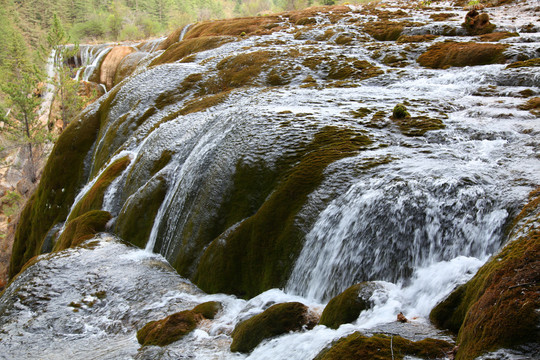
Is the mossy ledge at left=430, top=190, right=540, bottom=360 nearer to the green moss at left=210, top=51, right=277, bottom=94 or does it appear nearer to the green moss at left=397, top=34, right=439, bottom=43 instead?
the green moss at left=210, top=51, right=277, bottom=94

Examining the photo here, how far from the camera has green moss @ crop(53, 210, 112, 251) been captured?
15438 mm

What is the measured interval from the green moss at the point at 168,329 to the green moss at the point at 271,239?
69.5 inches

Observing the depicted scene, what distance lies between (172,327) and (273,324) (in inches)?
93.5

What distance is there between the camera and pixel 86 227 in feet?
51.9

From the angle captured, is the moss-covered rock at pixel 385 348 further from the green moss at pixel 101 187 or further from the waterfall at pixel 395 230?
the green moss at pixel 101 187

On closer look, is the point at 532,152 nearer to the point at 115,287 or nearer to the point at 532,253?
the point at 532,253

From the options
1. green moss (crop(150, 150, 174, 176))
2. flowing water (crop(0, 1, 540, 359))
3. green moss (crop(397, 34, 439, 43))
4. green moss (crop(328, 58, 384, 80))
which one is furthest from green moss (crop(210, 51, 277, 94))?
green moss (crop(397, 34, 439, 43))

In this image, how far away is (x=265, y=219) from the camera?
10.4 m

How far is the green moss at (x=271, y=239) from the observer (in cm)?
972

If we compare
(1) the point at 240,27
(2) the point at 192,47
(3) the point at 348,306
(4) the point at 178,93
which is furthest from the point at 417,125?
(1) the point at 240,27

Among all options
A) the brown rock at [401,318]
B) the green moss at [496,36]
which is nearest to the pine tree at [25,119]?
the green moss at [496,36]

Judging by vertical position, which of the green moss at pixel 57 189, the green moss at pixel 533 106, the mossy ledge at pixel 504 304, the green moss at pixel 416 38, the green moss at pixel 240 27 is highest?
the green moss at pixel 240 27

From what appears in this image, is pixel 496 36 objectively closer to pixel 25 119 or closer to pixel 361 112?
pixel 361 112

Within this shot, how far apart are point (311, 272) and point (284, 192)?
2.47 meters
